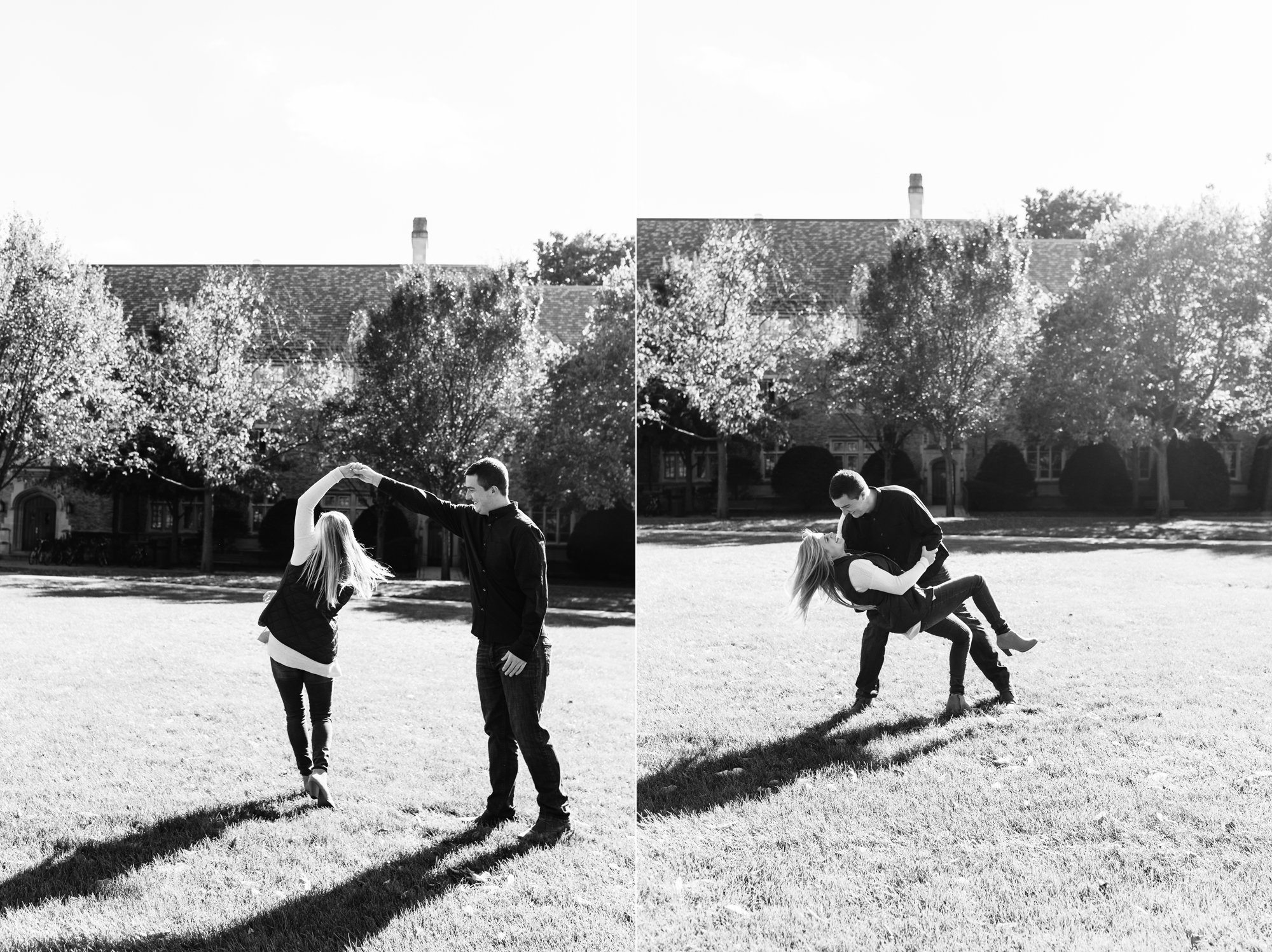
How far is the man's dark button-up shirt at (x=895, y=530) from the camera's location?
6.58 m

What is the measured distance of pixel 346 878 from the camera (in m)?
4.70

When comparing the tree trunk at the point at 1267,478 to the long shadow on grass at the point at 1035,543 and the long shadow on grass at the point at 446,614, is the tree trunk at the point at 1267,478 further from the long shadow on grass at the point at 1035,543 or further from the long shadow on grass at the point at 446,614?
the long shadow on grass at the point at 446,614

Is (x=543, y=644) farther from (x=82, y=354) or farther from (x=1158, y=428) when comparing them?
(x=82, y=354)

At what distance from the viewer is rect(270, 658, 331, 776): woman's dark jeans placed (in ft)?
18.8

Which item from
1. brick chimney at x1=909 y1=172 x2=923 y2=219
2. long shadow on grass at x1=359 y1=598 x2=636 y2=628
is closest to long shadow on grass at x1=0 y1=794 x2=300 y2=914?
long shadow on grass at x1=359 y1=598 x2=636 y2=628

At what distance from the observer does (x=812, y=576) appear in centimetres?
651

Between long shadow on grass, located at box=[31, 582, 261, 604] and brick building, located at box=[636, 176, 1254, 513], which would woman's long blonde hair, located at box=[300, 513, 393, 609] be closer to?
brick building, located at box=[636, 176, 1254, 513]

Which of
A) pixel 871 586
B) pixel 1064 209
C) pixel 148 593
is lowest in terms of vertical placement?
pixel 148 593

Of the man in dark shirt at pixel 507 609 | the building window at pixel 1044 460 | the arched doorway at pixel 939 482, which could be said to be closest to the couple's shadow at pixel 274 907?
the man in dark shirt at pixel 507 609

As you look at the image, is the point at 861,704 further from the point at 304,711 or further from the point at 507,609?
the point at 304,711

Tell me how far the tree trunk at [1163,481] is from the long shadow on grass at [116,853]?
19129 millimetres

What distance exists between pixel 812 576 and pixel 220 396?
22672mm

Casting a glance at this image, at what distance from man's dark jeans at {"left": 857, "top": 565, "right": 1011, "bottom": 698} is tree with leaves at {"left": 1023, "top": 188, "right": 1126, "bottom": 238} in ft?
147

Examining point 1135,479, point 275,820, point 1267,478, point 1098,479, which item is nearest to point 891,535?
point 275,820
